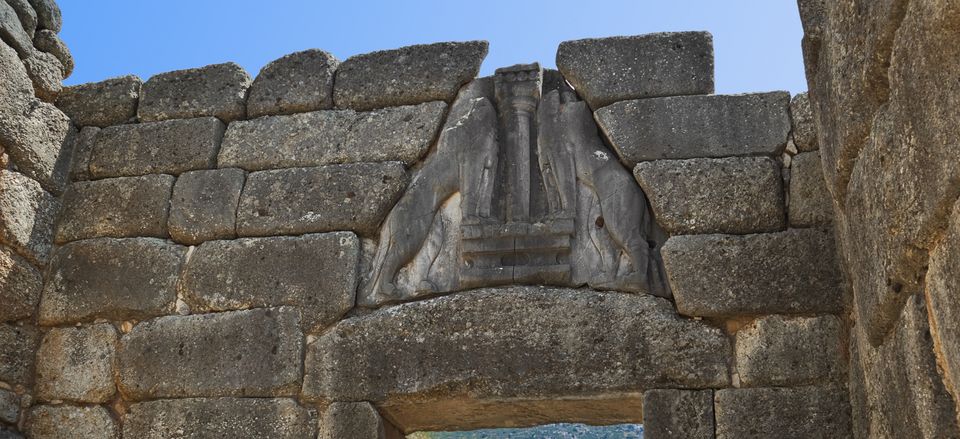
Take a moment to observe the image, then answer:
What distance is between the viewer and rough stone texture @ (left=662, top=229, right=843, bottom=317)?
5242 mm

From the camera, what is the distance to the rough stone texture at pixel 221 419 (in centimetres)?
547

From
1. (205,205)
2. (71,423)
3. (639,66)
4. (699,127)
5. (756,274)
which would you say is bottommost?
(71,423)

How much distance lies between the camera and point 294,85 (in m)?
6.48

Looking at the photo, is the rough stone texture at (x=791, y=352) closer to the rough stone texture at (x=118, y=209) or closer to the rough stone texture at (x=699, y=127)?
the rough stone texture at (x=699, y=127)

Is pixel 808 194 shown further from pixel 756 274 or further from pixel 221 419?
pixel 221 419

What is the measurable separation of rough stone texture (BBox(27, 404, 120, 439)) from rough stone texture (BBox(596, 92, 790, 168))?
3.01 m

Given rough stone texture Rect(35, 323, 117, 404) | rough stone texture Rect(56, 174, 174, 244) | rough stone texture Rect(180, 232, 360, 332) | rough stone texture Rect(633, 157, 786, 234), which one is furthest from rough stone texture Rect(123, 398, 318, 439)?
rough stone texture Rect(633, 157, 786, 234)

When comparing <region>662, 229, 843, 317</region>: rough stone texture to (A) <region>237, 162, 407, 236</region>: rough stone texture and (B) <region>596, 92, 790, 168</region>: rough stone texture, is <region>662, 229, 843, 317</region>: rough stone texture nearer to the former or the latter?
(B) <region>596, 92, 790, 168</region>: rough stone texture

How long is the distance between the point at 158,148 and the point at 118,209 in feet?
1.41

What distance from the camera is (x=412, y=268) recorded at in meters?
5.83

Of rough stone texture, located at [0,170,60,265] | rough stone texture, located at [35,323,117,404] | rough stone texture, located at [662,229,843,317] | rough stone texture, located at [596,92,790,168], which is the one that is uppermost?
rough stone texture, located at [596,92,790,168]

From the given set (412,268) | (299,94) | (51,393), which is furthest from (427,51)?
Answer: (51,393)

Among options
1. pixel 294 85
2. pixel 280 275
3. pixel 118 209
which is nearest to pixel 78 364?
pixel 118 209

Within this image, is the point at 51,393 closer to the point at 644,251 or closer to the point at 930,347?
the point at 644,251
